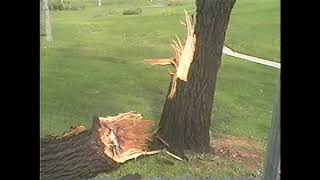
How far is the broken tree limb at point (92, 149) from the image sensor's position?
271cm

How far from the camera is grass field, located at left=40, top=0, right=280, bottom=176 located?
269 centimetres

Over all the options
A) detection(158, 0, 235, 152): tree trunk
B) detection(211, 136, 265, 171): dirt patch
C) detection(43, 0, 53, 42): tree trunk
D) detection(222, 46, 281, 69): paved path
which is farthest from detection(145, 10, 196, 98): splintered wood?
detection(43, 0, 53, 42): tree trunk

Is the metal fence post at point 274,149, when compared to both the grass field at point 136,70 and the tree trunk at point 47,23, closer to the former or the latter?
the grass field at point 136,70

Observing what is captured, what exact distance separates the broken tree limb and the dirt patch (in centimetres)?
26

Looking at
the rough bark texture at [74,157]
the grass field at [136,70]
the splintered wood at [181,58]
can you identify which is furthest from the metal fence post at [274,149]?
the rough bark texture at [74,157]

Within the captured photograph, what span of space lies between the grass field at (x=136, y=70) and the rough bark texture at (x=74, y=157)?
0.16 feet

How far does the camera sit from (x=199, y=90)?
2.71 meters

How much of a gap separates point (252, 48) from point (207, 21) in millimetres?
211

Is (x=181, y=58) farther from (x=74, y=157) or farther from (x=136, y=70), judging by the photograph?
(x=74, y=157)
